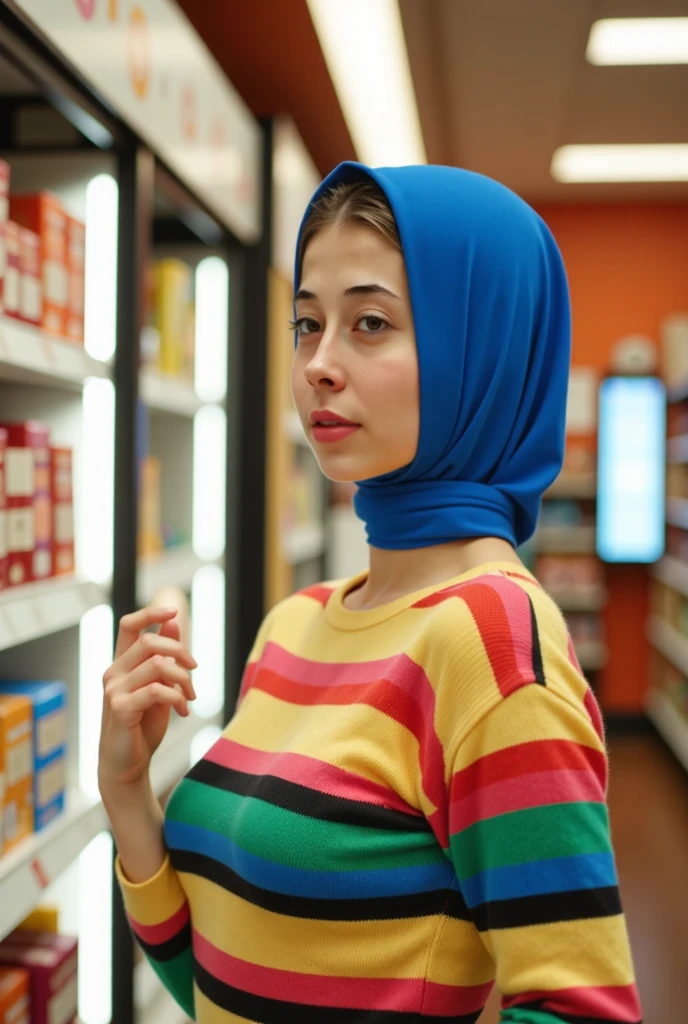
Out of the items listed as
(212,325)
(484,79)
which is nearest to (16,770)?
(212,325)

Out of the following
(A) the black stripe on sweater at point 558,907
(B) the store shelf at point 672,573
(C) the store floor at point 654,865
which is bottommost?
(C) the store floor at point 654,865

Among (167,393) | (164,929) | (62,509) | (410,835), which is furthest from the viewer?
(167,393)

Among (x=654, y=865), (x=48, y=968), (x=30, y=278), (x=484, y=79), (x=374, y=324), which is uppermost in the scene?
(x=484, y=79)

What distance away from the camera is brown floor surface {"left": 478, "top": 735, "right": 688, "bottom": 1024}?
10.8 feet

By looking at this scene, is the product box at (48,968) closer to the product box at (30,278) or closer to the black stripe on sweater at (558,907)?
the product box at (30,278)

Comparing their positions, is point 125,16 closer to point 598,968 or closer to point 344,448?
point 344,448

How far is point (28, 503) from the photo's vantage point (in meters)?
1.86

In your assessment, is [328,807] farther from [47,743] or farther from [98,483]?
[98,483]

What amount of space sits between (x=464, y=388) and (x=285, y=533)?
3.08 meters

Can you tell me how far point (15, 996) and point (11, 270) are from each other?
1.30 m

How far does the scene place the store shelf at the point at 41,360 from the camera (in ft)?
5.54

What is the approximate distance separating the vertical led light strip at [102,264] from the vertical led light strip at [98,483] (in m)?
0.10

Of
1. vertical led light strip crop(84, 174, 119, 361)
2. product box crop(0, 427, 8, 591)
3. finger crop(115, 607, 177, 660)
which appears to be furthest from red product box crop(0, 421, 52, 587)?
finger crop(115, 607, 177, 660)

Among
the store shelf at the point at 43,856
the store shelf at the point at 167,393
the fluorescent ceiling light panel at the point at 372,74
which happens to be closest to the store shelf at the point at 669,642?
the fluorescent ceiling light panel at the point at 372,74
